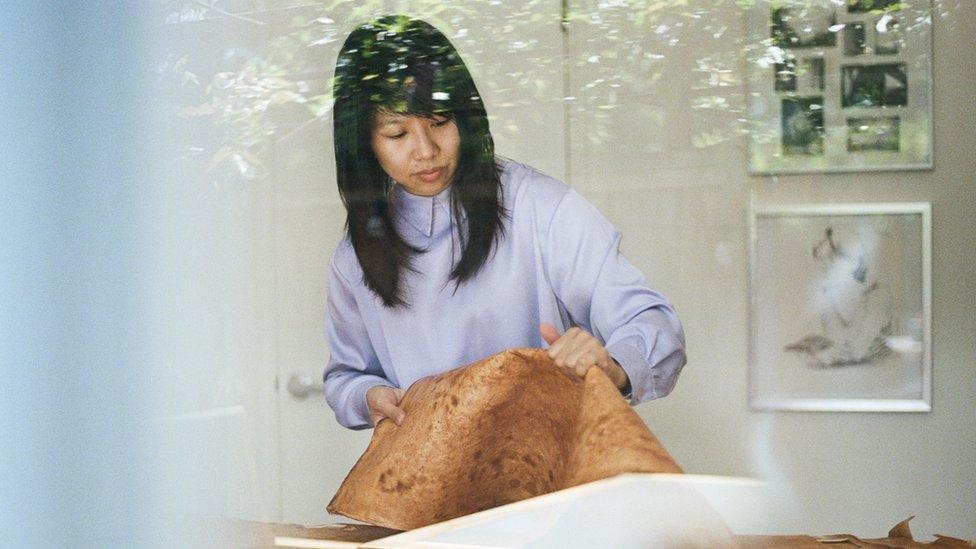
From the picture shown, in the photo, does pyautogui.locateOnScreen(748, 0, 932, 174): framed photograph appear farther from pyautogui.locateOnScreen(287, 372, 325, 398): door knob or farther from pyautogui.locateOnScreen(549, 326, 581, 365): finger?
pyautogui.locateOnScreen(287, 372, 325, 398): door knob

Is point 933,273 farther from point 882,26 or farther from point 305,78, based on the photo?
point 305,78

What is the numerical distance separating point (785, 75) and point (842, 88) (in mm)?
95

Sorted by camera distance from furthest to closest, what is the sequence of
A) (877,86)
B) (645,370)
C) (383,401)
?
(383,401)
(645,370)
(877,86)

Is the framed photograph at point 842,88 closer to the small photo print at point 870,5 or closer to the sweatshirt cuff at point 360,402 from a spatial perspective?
the small photo print at point 870,5

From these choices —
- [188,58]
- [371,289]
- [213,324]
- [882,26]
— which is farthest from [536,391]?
[188,58]

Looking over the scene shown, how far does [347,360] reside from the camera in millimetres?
1756

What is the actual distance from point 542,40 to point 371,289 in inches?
22.2

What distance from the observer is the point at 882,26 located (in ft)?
4.99

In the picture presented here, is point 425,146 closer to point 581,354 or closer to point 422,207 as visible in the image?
point 422,207

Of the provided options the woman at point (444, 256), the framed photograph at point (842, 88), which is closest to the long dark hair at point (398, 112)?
the woman at point (444, 256)

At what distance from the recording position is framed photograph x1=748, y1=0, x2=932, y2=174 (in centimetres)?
151

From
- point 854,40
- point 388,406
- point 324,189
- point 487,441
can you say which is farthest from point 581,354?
point 854,40

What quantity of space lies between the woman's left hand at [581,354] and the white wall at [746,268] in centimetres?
10

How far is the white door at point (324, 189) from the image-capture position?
1.66 meters
